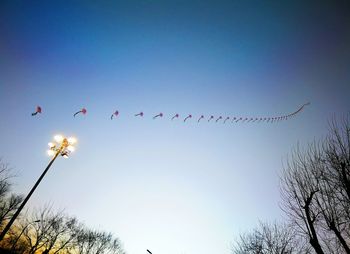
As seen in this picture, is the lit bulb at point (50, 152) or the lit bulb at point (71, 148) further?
the lit bulb at point (71, 148)

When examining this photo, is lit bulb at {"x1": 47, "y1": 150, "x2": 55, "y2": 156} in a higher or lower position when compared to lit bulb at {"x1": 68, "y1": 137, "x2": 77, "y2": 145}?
lower

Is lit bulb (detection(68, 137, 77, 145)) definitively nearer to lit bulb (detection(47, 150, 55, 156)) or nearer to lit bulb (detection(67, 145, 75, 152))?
lit bulb (detection(67, 145, 75, 152))

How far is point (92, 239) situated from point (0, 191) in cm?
1867

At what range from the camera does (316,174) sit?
36.5ft

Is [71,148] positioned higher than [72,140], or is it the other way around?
[72,140]

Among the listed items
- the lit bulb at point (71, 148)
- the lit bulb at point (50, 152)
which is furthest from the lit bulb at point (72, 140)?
the lit bulb at point (50, 152)

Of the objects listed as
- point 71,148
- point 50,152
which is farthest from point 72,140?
point 50,152

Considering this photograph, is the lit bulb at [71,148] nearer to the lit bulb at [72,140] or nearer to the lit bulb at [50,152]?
the lit bulb at [72,140]

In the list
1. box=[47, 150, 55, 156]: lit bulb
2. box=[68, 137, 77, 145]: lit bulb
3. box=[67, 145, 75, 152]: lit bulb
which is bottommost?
box=[47, 150, 55, 156]: lit bulb

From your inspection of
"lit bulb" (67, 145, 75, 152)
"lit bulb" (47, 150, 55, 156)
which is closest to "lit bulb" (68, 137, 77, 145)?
"lit bulb" (67, 145, 75, 152)

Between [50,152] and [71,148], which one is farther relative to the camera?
[71,148]

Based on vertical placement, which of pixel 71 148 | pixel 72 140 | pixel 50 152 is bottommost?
pixel 50 152

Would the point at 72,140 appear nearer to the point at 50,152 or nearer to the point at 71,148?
the point at 71,148

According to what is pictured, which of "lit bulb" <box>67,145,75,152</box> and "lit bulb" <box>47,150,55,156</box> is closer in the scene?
"lit bulb" <box>47,150,55,156</box>
